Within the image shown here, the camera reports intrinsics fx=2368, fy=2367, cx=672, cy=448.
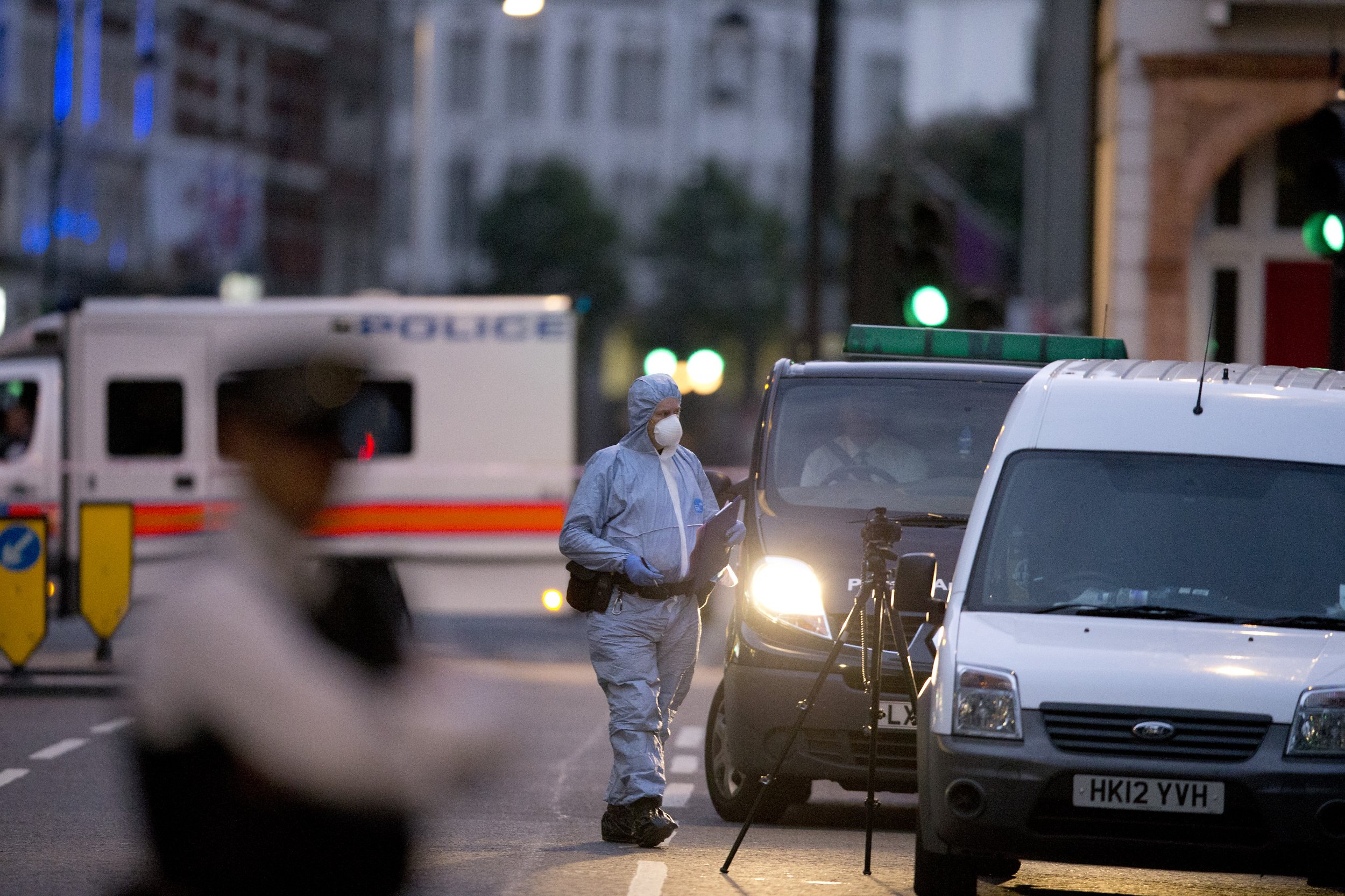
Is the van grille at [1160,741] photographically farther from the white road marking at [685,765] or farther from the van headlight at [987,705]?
the white road marking at [685,765]

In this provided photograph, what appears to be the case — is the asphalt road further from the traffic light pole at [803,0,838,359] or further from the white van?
the traffic light pole at [803,0,838,359]

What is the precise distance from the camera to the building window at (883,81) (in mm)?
89438

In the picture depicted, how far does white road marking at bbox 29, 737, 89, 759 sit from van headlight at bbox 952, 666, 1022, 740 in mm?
6393

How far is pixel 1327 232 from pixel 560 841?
236 inches

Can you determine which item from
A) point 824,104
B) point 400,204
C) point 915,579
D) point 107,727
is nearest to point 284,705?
point 915,579

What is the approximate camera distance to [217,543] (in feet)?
13.7

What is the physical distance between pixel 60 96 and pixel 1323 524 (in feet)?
168

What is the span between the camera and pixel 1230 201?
24.6 meters

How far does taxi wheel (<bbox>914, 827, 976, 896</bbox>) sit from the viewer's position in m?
7.65

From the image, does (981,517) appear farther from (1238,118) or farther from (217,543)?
(1238,118)

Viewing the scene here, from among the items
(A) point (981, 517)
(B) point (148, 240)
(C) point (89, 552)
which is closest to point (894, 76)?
(B) point (148, 240)

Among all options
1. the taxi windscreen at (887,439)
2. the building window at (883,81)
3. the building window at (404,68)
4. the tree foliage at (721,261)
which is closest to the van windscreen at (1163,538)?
the taxi windscreen at (887,439)

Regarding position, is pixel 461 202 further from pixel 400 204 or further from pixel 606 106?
pixel 606 106

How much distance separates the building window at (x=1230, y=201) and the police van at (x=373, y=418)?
23.3 ft
